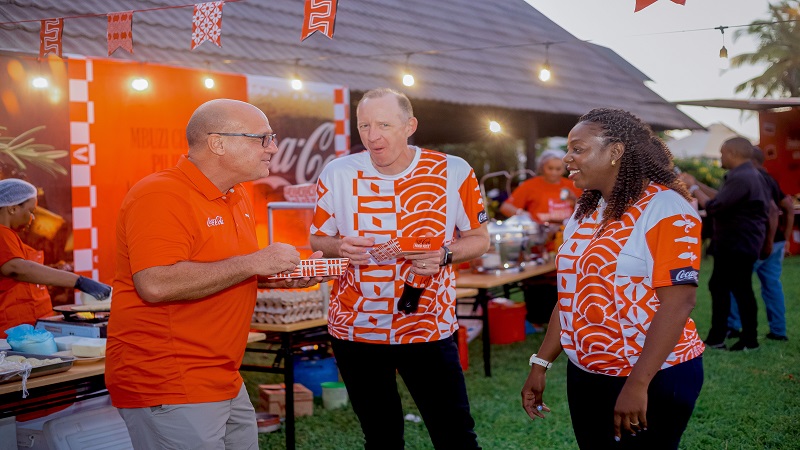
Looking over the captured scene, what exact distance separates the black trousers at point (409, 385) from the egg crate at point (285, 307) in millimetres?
1790

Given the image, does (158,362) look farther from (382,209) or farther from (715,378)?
(715,378)

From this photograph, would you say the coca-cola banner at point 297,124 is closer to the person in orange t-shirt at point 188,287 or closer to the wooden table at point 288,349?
the wooden table at point 288,349

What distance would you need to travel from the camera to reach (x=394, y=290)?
341 cm

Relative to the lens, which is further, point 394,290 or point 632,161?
point 394,290

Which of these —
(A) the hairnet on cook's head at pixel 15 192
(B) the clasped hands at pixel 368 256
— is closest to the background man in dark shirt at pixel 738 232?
(B) the clasped hands at pixel 368 256

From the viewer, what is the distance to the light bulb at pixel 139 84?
620 cm

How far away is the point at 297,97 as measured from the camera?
746cm

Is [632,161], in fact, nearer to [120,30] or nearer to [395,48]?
[120,30]

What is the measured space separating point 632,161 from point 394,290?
47.1 inches

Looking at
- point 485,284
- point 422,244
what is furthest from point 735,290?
point 422,244

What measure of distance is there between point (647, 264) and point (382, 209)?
1316 mm

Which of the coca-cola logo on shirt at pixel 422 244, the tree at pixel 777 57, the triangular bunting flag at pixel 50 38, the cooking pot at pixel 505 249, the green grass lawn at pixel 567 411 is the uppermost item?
the tree at pixel 777 57

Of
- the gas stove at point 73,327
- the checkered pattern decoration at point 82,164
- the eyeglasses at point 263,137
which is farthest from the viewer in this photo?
the checkered pattern decoration at point 82,164

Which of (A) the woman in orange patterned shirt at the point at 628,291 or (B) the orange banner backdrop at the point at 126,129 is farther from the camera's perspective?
(B) the orange banner backdrop at the point at 126,129
